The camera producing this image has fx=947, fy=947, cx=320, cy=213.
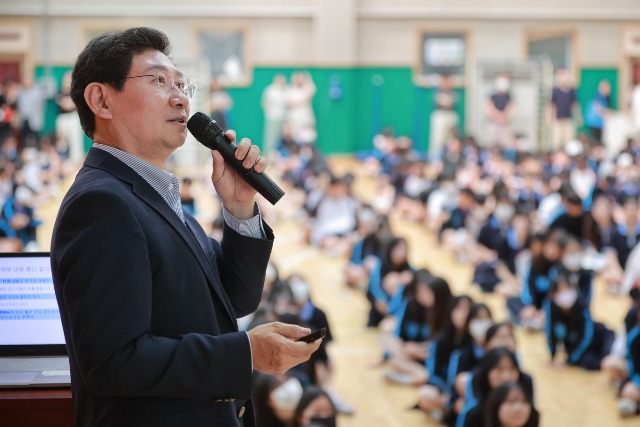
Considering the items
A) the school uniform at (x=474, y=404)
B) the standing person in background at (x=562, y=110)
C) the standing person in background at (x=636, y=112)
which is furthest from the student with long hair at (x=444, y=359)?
the standing person in background at (x=562, y=110)

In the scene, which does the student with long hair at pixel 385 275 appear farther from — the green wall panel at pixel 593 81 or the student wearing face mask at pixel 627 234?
the green wall panel at pixel 593 81

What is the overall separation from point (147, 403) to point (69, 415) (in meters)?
0.38

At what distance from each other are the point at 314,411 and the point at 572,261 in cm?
322

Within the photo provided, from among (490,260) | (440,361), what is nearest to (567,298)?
(440,361)

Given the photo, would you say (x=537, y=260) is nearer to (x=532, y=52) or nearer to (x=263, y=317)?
(x=263, y=317)

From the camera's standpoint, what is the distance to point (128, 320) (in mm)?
1252

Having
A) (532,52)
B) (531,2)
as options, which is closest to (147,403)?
(531,2)

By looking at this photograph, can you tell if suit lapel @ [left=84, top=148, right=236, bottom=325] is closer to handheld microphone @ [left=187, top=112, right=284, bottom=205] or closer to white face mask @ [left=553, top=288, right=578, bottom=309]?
handheld microphone @ [left=187, top=112, right=284, bottom=205]

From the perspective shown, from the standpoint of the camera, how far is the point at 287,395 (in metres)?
4.36

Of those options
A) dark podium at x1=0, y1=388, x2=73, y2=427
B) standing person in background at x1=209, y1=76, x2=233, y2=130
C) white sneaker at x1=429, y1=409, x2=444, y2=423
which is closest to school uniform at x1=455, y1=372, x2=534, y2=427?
white sneaker at x1=429, y1=409, x2=444, y2=423

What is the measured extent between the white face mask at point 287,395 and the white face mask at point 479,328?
121 centimetres

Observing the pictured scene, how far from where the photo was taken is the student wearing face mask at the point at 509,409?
411cm

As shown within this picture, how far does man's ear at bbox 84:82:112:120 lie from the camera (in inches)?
56.1

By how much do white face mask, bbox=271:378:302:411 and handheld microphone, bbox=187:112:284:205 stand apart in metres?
2.85
